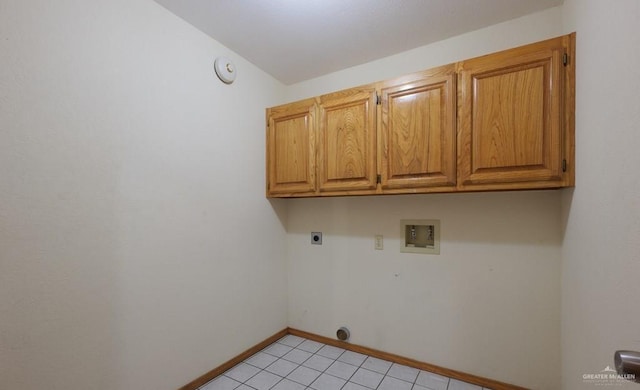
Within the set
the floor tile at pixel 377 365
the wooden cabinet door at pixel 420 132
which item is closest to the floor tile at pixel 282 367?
the floor tile at pixel 377 365

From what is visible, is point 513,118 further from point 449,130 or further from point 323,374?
point 323,374

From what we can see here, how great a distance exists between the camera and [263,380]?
173 centimetres

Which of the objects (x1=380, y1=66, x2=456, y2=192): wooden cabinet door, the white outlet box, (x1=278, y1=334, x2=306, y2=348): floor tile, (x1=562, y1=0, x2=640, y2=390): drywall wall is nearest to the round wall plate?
(x1=380, y1=66, x2=456, y2=192): wooden cabinet door

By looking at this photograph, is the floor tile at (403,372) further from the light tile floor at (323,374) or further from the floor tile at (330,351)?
the floor tile at (330,351)

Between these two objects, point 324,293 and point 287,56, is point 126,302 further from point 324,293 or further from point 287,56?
point 287,56

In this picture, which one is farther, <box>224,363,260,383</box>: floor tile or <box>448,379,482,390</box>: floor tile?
<box>224,363,260,383</box>: floor tile

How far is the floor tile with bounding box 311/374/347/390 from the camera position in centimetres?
166

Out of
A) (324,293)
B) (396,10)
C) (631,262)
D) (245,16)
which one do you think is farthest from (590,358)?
(245,16)

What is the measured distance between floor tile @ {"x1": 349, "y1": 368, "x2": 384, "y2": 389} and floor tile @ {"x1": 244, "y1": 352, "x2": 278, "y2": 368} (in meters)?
0.62

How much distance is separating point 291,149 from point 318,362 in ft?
5.31

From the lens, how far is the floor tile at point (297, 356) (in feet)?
6.48

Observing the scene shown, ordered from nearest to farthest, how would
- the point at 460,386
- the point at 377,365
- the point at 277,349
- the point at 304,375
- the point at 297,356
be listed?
the point at 460,386 < the point at 304,375 < the point at 377,365 < the point at 297,356 < the point at 277,349

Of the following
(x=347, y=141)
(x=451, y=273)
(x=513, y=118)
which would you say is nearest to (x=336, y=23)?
(x=347, y=141)

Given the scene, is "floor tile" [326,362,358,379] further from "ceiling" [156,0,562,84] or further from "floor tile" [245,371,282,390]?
"ceiling" [156,0,562,84]
